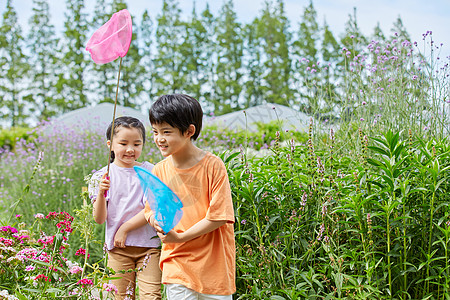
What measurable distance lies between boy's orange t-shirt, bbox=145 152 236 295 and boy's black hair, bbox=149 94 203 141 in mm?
209

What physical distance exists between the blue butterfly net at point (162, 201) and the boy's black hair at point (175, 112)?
0.26 m

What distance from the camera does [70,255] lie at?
4820mm

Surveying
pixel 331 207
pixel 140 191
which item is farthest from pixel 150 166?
pixel 331 207

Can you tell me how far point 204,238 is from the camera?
7.06ft

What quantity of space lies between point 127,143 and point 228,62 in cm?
1990

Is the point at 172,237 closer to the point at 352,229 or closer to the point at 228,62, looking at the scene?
the point at 352,229

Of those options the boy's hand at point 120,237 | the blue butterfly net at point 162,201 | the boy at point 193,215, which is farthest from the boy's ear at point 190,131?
the boy's hand at point 120,237

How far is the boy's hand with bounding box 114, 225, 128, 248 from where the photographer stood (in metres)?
2.62

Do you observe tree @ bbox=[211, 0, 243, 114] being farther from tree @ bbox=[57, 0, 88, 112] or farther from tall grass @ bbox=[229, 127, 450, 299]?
tall grass @ bbox=[229, 127, 450, 299]

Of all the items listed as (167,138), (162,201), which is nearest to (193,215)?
(162,201)

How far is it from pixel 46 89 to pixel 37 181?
55.0 feet

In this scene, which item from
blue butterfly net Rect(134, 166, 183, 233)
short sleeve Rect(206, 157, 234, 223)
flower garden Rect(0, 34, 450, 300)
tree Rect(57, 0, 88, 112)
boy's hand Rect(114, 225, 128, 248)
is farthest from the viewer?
tree Rect(57, 0, 88, 112)

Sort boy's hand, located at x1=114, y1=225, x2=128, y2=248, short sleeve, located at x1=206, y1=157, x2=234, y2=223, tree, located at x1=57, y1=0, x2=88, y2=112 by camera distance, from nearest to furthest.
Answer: short sleeve, located at x1=206, y1=157, x2=234, y2=223 → boy's hand, located at x1=114, y1=225, x2=128, y2=248 → tree, located at x1=57, y1=0, x2=88, y2=112

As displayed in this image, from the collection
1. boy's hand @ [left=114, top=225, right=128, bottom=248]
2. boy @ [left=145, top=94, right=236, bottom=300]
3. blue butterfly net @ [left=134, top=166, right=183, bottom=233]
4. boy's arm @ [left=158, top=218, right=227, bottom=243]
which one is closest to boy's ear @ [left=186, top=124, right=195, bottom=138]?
boy @ [left=145, top=94, right=236, bottom=300]
